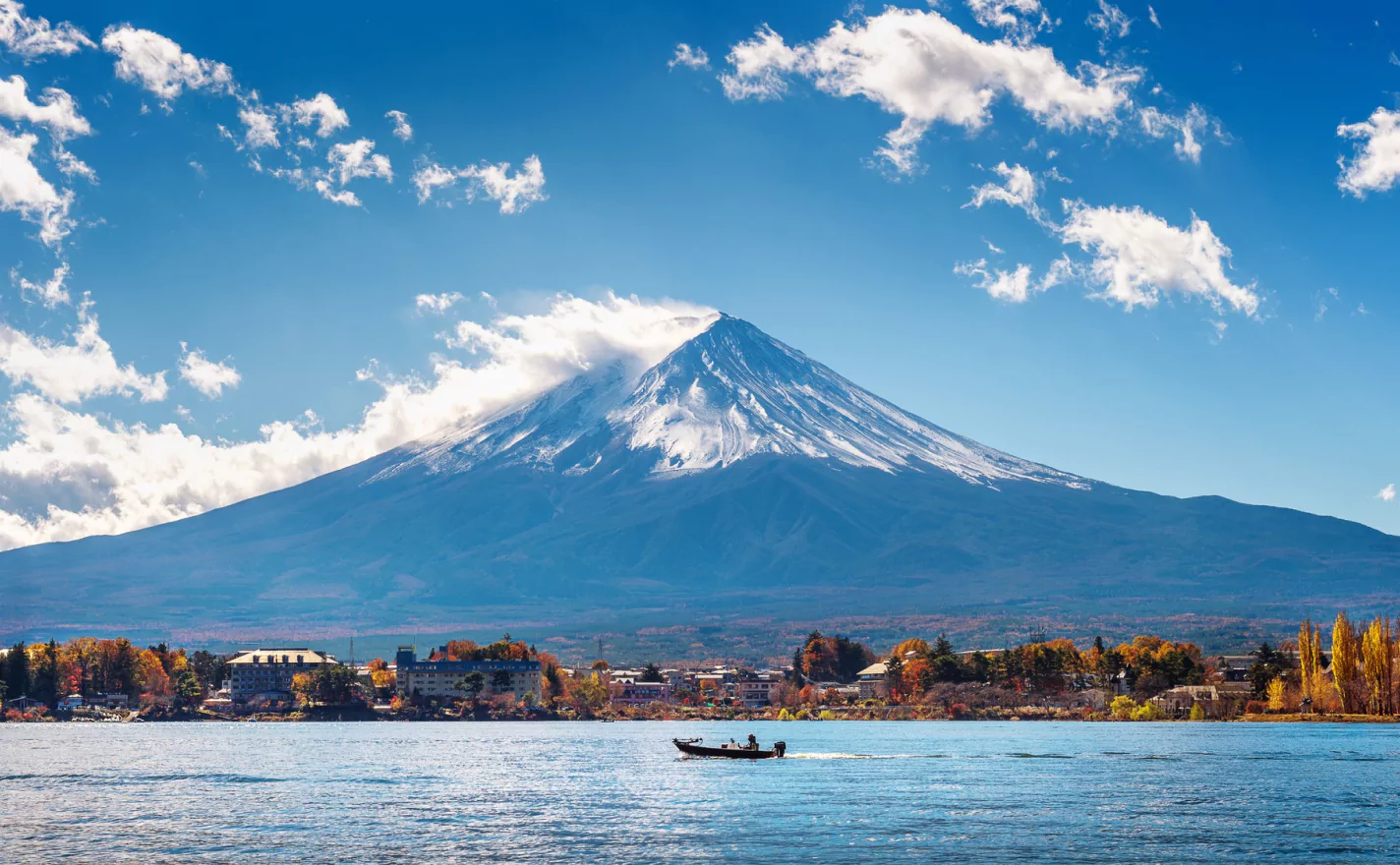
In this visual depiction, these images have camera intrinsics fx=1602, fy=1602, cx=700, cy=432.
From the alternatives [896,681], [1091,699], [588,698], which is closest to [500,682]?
[588,698]

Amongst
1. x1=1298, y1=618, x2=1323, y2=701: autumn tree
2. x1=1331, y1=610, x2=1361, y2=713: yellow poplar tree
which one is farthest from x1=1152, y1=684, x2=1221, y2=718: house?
x1=1331, y1=610, x2=1361, y2=713: yellow poplar tree

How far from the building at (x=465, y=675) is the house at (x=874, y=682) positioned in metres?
38.3

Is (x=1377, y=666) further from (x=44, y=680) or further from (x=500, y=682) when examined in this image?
(x=44, y=680)

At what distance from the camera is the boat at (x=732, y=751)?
92375mm

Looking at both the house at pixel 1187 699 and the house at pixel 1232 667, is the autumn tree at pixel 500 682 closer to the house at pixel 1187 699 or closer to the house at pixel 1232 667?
the house at pixel 1187 699

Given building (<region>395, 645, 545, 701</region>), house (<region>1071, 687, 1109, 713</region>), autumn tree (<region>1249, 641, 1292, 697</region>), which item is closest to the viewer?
autumn tree (<region>1249, 641, 1292, 697</region>)

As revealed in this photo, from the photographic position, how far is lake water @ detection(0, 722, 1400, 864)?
51.7m

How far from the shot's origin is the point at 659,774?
82.9 meters

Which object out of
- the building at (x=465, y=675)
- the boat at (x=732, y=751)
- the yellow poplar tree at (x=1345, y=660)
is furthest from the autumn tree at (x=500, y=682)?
the yellow poplar tree at (x=1345, y=660)

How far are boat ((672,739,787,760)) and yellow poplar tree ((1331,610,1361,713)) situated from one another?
53.0 metres

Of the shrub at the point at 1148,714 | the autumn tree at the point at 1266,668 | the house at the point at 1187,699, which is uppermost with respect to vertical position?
the autumn tree at the point at 1266,668

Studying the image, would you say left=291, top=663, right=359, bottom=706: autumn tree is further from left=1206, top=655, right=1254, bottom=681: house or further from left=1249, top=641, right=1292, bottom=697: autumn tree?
left=1249, top=641, right=1292, bottom=697: autumn tree

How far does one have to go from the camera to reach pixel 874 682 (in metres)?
192

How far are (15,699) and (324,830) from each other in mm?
129077
